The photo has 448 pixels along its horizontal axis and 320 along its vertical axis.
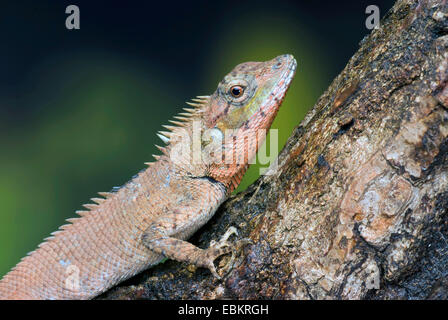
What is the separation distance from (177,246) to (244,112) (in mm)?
1069

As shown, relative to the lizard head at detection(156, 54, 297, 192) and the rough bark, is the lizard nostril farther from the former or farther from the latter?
the rough bark

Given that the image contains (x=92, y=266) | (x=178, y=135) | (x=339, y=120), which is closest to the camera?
(x=339, y=120)

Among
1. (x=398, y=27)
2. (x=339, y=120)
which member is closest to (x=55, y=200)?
(x=339, y=120)

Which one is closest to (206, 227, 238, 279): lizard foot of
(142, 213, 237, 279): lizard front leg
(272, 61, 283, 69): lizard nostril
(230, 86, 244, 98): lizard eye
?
(142, 213, 237, 279): lizard front leg

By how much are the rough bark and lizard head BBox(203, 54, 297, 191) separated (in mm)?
653

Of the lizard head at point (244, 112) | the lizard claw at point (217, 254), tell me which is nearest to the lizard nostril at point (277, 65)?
the lizard head at point (244, 112)

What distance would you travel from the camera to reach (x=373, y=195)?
2324 mm

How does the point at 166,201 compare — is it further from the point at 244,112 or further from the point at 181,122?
the point at 244,112

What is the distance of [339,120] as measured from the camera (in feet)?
8.26

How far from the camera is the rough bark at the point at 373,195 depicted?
7.61 feet

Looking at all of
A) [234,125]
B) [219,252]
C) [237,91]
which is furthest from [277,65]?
[219,252]
